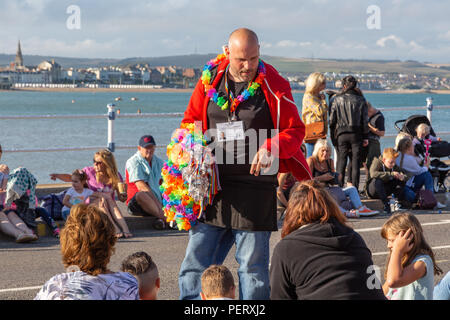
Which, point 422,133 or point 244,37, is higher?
point 244,37

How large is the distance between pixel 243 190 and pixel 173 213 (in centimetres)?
50

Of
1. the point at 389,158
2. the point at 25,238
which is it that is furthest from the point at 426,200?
the point at 25,238

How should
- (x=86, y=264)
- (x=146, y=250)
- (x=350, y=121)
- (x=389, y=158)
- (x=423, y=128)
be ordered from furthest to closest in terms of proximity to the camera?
(x=423, y=128)
(x=350, y=121)
(x=389, y=158)
(x=146, y=250)
(x=86, y=264)

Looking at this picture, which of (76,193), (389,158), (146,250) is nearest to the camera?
(146,250)

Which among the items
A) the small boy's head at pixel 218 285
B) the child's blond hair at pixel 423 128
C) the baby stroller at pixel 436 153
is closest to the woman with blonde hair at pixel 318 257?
the small boy's head at pixel 218 285

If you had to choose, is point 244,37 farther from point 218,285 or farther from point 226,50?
point 218,285

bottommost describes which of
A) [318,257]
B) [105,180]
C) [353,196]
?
[353,196]

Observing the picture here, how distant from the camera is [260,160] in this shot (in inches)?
180

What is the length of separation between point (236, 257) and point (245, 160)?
0.61m

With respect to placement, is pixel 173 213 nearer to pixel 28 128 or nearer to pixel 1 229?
pixel 1 229

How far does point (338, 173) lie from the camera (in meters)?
10.7

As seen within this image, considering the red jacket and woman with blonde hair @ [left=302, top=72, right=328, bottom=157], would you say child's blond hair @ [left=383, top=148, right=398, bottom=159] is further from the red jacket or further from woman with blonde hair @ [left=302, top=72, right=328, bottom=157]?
the red jacket

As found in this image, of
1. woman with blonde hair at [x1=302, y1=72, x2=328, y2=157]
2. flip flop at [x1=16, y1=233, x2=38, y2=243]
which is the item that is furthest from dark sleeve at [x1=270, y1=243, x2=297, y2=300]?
woman with blonde hair at [x1=302, y1=72, x2=328, y2=157]
